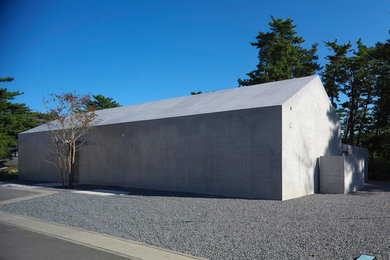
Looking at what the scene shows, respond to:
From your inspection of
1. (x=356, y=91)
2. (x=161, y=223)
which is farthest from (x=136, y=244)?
(x=356, y=91)

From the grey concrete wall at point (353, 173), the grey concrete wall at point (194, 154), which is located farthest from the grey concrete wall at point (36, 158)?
the grey concrete wall at point (353, 173)

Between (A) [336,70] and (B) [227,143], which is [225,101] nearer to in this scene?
(B) [227,143]

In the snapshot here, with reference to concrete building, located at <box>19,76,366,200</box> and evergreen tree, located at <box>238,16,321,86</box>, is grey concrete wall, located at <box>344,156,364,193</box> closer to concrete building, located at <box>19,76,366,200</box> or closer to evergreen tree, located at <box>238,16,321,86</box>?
concrete building, located at <box>19,76,366,200</box>

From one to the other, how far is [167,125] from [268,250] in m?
9.54

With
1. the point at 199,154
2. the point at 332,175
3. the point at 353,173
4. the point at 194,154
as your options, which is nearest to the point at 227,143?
the point at 199,154

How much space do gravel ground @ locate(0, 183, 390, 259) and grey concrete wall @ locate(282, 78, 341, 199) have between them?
3.85 ft

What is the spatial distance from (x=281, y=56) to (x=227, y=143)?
62.4ft

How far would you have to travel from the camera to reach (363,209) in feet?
29.2

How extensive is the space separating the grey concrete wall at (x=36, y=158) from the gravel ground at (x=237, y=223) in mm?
9426

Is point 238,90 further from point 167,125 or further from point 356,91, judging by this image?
point 356,91

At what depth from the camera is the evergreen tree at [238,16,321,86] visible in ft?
91.2

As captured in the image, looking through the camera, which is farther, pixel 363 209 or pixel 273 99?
pixel 273 99

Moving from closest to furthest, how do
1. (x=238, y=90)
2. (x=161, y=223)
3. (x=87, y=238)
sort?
1. (x=87, y=238)
2. (x=161, y=223)
3. (x=238, y=90)

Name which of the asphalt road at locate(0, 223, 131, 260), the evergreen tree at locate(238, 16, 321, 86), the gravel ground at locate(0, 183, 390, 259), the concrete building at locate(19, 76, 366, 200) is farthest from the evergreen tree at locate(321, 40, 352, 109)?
the asphalt road at locate(0, 223, 131, 260)
